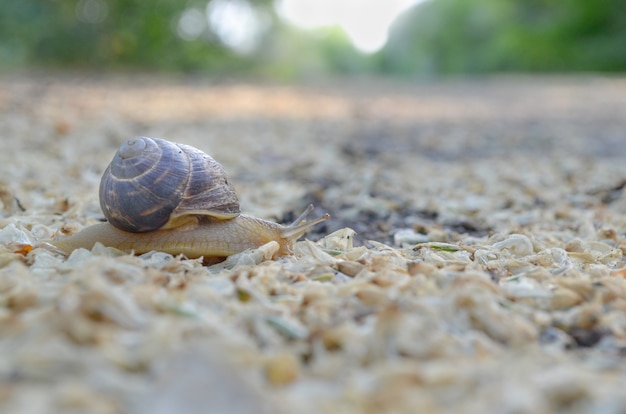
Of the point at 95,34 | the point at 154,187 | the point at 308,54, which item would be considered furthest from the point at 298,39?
the point at 154,187

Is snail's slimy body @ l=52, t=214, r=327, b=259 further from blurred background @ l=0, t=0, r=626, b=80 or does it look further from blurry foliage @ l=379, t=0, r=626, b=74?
blurry foliage @ l=379, t=0, r=626, b=74

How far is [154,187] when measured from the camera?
2.42 metres

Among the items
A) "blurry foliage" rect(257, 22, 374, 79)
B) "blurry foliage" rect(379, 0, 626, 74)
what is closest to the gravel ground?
"blurry foliage" rect(257, 22, 374, 79)

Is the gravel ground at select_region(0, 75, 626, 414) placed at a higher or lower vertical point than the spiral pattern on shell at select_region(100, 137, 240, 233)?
lower

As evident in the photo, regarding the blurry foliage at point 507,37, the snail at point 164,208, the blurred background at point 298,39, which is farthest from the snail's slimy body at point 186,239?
the blurry foliage at point 507,37

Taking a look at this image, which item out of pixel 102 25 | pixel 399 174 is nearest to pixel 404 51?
pixel 102 25

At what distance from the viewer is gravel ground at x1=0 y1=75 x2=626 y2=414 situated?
4.38 ft

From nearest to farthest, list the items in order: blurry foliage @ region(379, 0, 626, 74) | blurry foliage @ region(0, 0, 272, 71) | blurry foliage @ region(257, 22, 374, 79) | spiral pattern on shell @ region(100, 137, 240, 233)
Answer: spiral pattern on shell @ region(100, 137, 240, 233)
blurry foliage @ region(0, 0, 272, 71)
blurry foliage @ region(257, 22, 374, 79)
blurry foliage @ region(379, 0, 626, 74)

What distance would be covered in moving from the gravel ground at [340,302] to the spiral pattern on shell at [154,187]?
149 millimetres

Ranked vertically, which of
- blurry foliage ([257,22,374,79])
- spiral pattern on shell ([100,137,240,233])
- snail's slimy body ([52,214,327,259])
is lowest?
blurry foliage ([257,22,374,79])

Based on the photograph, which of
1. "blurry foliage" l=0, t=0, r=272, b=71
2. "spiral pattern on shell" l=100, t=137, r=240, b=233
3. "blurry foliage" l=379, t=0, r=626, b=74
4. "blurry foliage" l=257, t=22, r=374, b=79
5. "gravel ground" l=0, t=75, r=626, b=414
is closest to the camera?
"gravel ground" l=0, t=75, r=626, b=414

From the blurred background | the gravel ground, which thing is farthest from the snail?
the blurred background

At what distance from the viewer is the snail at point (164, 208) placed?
7.91 feet

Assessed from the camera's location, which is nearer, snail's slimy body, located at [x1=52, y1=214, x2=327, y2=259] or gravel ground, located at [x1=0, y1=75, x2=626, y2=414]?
gravel ground, located at [x1=0, y1=75, x2=626, y2=414]
